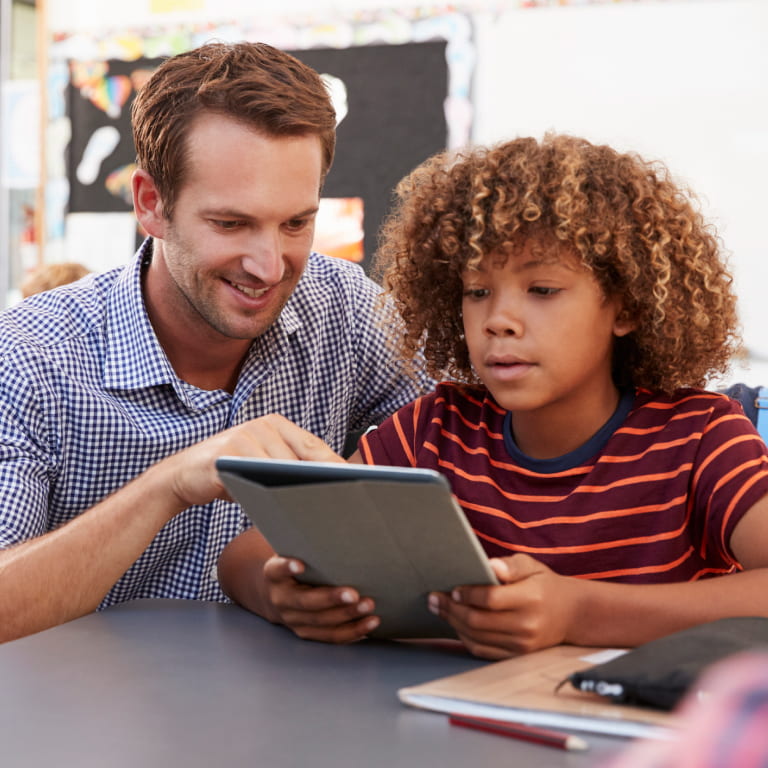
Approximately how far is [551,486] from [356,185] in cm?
246

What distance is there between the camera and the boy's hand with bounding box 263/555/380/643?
3.02 feet

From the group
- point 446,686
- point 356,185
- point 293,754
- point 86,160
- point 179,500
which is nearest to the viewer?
point 293,754

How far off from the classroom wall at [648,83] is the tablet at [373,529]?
2252mm

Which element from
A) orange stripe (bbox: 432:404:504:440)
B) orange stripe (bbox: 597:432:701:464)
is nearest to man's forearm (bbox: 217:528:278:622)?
orange stripe (bbox: 432:404:504:440)

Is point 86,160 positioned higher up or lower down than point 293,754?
higher up

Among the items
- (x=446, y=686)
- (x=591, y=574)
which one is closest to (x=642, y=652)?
(x=446, y=686)

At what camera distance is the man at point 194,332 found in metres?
1.39

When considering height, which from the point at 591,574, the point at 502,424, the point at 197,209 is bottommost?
the point at 591,574

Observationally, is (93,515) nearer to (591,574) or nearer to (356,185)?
(591,574)

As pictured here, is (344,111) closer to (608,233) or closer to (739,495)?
(608,233)

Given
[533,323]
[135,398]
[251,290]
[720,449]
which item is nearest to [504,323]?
[533,323]

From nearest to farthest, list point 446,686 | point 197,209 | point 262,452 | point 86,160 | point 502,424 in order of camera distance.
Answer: point 446,686, point 262,452, point 502,424, point 197,209, point 86,160

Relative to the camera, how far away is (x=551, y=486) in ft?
3.84

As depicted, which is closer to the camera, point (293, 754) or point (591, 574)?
point (293, 754)
